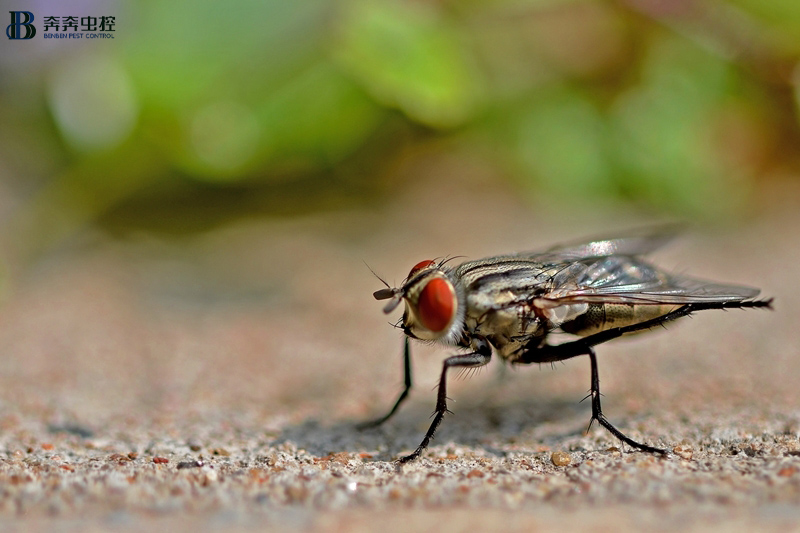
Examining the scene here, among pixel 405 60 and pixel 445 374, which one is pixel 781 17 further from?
pixel 445 374

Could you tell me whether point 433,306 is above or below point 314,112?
below

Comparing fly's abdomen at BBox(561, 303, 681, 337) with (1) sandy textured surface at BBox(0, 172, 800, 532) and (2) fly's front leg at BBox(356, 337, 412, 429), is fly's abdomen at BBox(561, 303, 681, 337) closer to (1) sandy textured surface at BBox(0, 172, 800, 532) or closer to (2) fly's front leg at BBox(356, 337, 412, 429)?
(1) sandy textured surface at BBox(0, 172, 800, 532)

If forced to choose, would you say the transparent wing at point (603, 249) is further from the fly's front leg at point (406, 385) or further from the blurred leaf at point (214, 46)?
the blurred leaf at point (214, 46)

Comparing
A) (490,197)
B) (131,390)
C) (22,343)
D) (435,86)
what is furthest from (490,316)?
(490,197)

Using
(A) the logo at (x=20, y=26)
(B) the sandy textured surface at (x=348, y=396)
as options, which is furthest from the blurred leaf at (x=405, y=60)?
(A) the logo at (x=20, y=26)

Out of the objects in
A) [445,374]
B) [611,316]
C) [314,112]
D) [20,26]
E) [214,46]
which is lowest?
[445,374]

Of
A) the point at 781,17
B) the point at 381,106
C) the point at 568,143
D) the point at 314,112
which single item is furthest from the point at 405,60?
the point at 781,17
